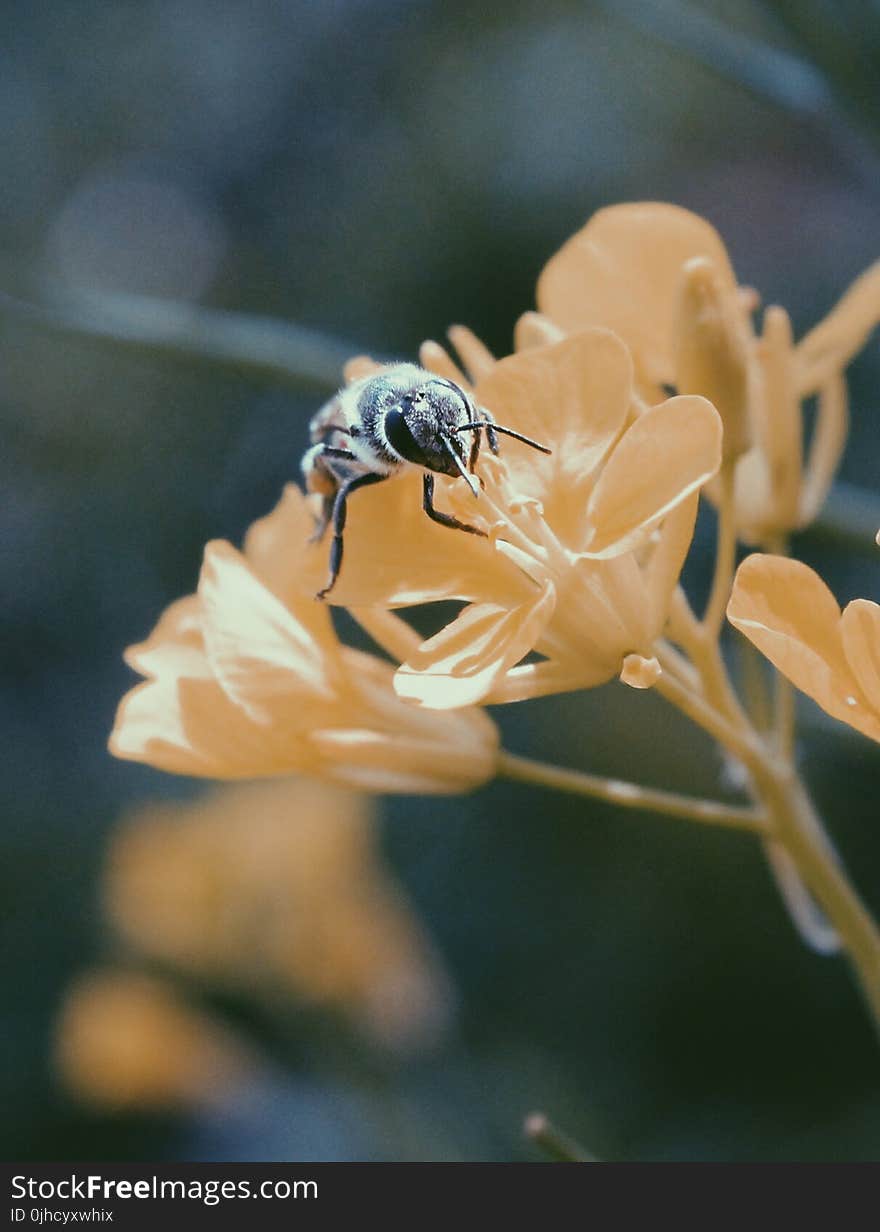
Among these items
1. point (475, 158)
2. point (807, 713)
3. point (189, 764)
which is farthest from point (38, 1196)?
point (475, 158)

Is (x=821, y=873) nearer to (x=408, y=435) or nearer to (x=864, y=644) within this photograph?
(x=864, y=644)

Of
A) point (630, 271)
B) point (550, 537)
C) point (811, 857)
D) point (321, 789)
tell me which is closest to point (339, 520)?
point (550, 537)

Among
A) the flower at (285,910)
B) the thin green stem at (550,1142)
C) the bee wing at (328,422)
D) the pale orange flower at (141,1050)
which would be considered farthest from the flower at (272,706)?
the pale orange flower at (141,1050)

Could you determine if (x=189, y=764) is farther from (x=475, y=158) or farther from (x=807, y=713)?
(x=475, y=158)

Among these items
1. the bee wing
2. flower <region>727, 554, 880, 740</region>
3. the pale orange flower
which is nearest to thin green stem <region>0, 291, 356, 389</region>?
the bee wing

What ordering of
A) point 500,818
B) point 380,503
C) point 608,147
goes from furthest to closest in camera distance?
point 608,147, point 500,818, point 380,503

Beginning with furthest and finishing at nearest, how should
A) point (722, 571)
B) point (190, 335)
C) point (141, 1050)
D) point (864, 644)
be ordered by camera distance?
point (141, 1050), point (190, 335), point (722, 571), point (864, 644)
